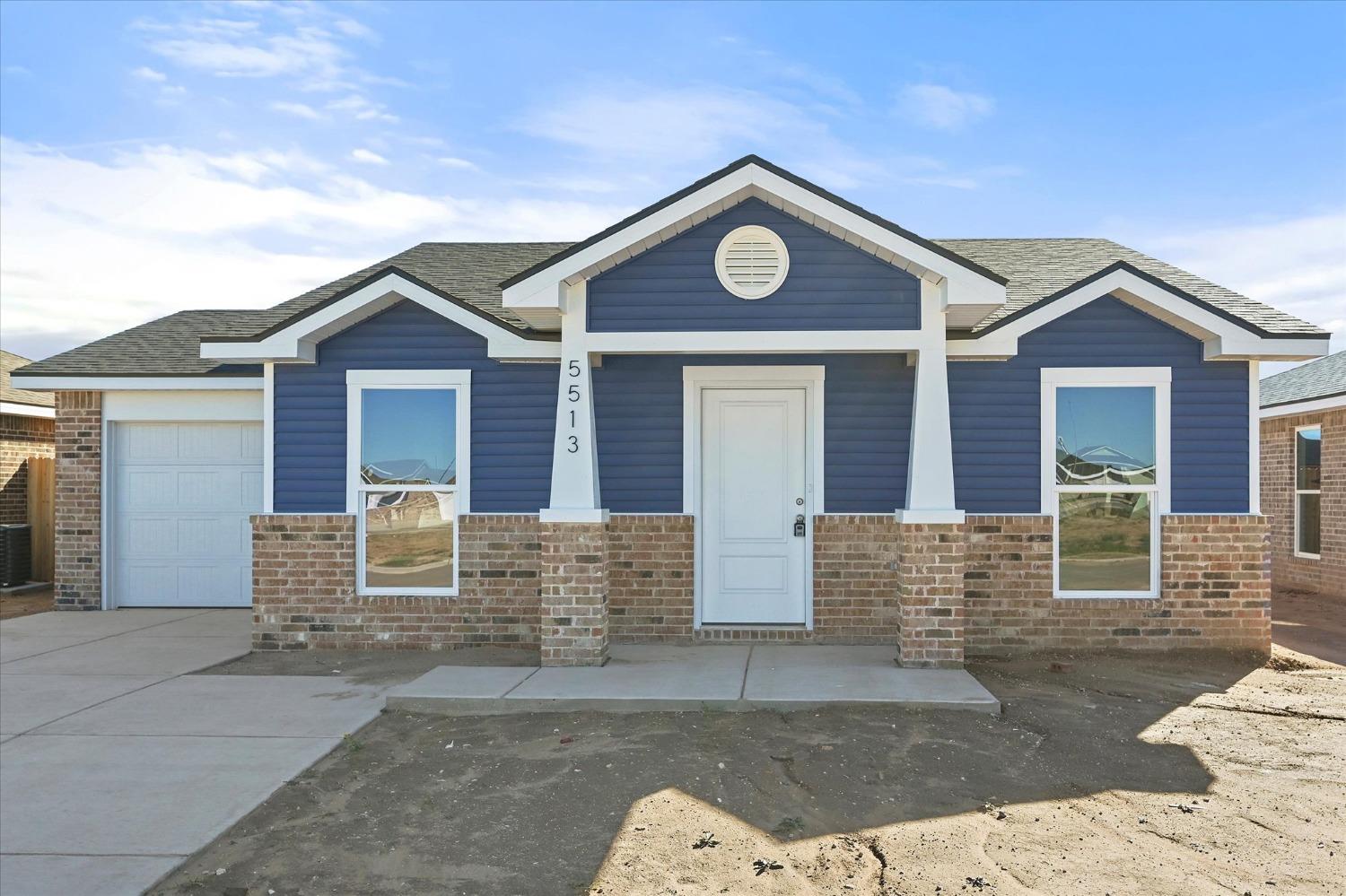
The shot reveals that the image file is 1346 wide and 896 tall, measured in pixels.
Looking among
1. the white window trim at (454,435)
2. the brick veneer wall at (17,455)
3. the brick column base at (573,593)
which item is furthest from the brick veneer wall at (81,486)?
the brick column base at (573,593)

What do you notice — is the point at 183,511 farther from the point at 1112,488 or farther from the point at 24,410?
the point at 1112,488

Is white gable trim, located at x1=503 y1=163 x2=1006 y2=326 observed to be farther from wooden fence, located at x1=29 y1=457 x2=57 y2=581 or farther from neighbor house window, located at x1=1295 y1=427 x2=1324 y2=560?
wooden fence, located at x1=29 y1=457 x2=57 y2=581

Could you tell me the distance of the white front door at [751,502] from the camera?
9.67m

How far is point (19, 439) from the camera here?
15859mm

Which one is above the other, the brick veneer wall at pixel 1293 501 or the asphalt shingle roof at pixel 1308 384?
the asphalt shingle roof at pixel 1308 384

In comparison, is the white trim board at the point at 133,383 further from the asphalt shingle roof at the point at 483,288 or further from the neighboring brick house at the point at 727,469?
the neighboring brick house at the point at 727,469

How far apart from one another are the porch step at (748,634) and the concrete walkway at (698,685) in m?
0.53

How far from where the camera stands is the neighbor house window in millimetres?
14969

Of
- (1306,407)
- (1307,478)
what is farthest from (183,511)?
(1307,478)

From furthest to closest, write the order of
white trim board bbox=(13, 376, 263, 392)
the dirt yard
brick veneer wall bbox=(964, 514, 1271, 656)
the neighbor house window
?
the neighbor house window < white trim board bbox=(13, 376, 263, 392) < brick veneer wall bbox=(964, 514, 1271, 656) < the dirt yard

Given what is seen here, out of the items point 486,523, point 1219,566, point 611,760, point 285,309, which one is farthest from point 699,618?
point 285,309

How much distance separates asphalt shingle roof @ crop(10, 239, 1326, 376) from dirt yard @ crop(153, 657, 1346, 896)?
3.97m

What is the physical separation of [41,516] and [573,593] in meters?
11.9

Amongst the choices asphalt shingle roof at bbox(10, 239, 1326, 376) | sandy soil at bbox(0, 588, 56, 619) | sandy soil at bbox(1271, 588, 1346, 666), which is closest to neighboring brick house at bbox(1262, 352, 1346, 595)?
sandy soil at bbox(1271, 588, 1346, 666)
